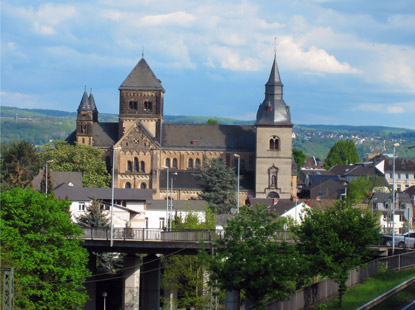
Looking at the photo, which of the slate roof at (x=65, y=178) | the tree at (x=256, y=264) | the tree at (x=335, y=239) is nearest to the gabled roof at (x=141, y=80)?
the slate roof at (x=65, y=178)

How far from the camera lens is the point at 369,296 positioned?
144ft

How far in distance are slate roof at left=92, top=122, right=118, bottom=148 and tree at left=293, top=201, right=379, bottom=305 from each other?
8383 centimetres

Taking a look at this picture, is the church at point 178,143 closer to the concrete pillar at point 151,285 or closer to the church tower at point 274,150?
the church tower at point 274,150

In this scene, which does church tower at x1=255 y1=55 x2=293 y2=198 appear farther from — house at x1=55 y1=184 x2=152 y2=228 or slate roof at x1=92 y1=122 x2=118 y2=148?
house at x1=55 y1=184 x2=152 y2=228

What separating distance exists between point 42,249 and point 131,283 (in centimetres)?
1238

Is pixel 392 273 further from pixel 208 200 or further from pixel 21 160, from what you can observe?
pixel 21 160

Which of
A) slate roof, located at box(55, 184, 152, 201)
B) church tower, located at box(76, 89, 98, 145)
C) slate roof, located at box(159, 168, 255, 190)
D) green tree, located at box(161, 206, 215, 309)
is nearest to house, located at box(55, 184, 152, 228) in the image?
slate roof, located at box(55, 184, 152, 201)

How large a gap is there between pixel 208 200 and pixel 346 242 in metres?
74.7

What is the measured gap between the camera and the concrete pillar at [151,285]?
67025 millimetres

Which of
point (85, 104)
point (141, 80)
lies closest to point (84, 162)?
point (85, 104)

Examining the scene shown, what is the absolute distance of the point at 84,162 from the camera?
410 ft

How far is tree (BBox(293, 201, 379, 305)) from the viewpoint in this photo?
154 ft

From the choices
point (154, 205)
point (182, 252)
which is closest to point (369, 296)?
point (182, 252)

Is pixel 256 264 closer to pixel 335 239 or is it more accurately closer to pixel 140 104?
pixel 335 239
